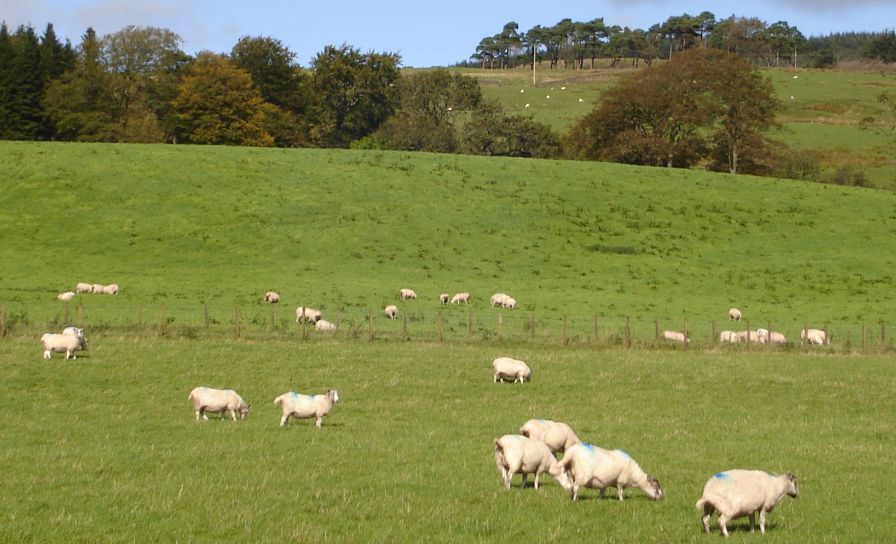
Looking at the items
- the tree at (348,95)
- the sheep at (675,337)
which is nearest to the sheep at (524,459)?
the sheep at (675,337)

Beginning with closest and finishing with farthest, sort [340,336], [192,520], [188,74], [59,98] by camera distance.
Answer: [192,520] < [340,336] < [59,98] < [188,74]

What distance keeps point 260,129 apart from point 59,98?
63.5ft

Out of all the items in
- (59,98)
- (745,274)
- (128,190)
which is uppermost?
(59,98)

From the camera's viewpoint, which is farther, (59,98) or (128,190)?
(59,98)

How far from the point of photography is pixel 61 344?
33.5 meters

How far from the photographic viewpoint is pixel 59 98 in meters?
104

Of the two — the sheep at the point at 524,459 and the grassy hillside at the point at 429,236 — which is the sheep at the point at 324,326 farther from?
the sheep at the point at 524,459

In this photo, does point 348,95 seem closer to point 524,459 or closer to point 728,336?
point 728,336

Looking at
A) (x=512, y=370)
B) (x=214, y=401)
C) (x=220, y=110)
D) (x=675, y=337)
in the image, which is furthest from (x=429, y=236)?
(x=214, y=401)

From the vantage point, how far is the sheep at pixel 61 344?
3334cm

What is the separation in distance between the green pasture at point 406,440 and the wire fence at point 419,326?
63.1 inches

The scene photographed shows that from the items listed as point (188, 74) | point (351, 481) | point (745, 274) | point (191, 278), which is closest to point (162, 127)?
point (188, 74)

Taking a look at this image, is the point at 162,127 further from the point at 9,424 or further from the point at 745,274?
the point at 9,424

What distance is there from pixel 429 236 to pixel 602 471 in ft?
176
